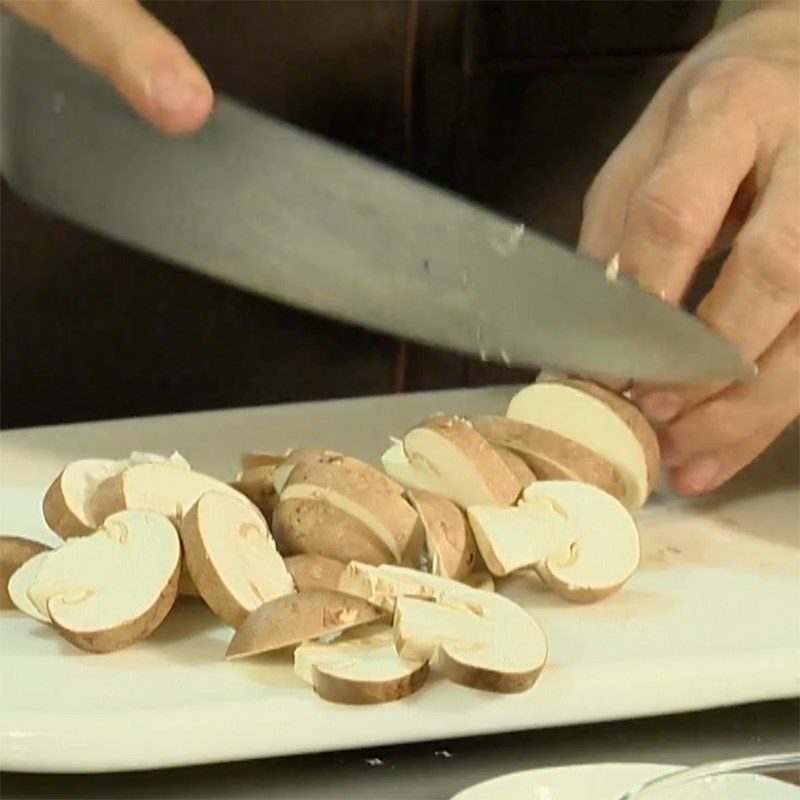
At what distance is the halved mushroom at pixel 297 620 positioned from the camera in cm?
76

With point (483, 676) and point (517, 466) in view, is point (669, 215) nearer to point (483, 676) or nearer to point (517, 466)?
point (517, 466)

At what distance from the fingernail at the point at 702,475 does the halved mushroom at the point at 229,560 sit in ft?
1.10

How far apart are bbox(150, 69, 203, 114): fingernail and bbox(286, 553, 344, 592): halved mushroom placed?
27 centimetres

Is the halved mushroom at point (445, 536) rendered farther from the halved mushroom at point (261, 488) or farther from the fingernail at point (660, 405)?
the fingernail at point (660, 405)

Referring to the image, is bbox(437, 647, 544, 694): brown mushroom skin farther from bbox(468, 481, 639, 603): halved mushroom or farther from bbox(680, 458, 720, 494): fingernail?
bbox(680, 458, 720, 494): fingernail

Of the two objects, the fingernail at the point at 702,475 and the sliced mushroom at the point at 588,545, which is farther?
the fingernail at the point at 702,475

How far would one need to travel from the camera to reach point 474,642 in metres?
0.76

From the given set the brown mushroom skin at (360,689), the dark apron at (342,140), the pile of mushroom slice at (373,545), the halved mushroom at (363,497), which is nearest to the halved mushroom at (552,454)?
the pile of mushroom slice at (373,545)

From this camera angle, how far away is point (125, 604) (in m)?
0.78

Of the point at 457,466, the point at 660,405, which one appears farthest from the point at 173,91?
the point at 660,405

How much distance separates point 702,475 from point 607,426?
10 centimetres

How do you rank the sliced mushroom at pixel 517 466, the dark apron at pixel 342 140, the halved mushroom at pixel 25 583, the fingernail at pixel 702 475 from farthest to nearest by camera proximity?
the dark apron at pixel 342 140
the fingernail at pixel 702 475
the sliced mushroom at pixel 517 466
the halved mushroom at pixel 25 583

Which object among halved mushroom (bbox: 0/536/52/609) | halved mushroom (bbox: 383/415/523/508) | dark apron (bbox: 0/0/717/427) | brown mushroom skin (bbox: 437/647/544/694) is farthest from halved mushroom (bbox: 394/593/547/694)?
dark apron (bbox: 0/0/717/427)

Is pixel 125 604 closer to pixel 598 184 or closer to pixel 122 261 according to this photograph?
pixel 598 184
